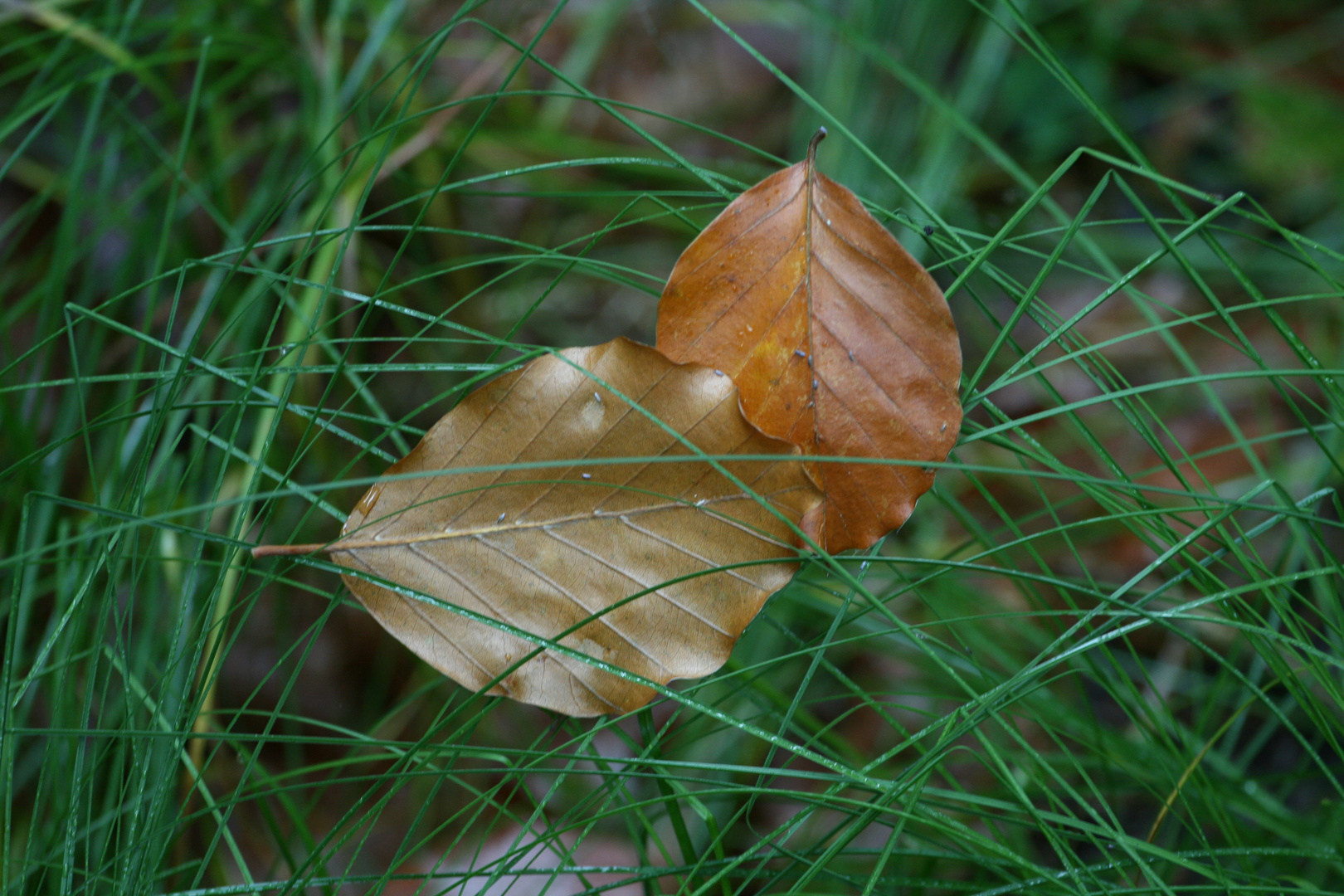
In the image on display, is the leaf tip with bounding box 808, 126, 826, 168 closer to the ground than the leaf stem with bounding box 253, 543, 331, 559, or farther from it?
farther from it

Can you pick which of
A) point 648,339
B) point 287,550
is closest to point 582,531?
point 287,550

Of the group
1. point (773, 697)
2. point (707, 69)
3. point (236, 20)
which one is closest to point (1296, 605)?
point (773, 697)

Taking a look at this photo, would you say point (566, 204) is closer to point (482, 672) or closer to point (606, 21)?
point (606, 21)

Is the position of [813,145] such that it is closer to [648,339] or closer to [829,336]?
[829,336]

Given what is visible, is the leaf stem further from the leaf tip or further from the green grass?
the leaf tip

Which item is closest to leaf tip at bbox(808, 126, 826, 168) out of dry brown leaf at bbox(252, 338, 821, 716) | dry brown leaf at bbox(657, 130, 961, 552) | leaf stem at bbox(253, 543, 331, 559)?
dry brown leaf at bbox(657, 130, 961, 552)

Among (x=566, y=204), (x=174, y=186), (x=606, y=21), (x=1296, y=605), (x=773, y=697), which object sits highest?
(x=606, y=21)

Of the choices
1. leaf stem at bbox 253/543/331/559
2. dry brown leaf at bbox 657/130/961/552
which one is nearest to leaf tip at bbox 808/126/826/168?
dry brown leaf at bbox 657/130/961/552
